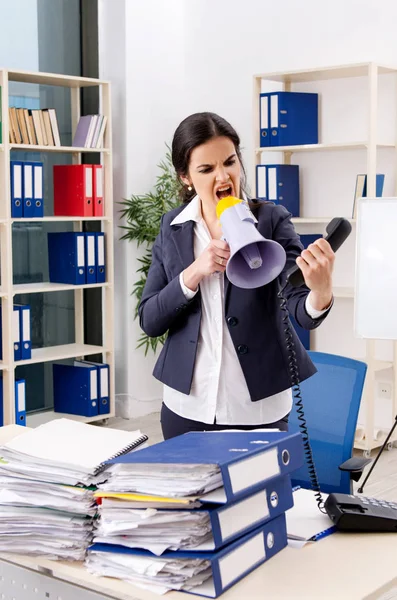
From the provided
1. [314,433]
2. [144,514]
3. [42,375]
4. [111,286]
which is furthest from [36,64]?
[144,514]

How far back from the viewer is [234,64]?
568 centimetres

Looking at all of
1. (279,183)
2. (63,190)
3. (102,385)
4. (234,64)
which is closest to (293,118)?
(279,183)

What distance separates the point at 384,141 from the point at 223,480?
3.89 metres

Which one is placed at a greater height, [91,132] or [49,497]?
[91,132]

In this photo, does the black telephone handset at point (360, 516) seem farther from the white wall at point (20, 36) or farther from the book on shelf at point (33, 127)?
the white wall at point (20, 36)

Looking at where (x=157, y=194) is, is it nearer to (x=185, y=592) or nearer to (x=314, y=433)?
(x=314, y=433)

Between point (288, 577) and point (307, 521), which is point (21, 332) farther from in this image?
point (288, 577)

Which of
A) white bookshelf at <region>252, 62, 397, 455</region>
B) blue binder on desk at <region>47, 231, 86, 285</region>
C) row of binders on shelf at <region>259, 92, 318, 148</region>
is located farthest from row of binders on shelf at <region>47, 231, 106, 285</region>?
row of binders on shelf at <region>259, 92, 318, 148</region>

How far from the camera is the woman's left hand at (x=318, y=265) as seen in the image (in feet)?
5.74

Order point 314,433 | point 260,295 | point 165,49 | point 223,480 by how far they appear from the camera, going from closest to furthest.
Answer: point 223,480
point 260,295
point 314,433
point 165,49

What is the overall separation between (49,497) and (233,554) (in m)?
0.37

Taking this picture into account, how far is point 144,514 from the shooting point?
144 cm

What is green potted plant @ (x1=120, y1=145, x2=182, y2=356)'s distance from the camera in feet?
18.1

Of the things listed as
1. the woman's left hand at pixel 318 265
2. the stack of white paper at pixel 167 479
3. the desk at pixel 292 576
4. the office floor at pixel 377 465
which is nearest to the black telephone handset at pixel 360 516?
the desk at pixel 292 576
